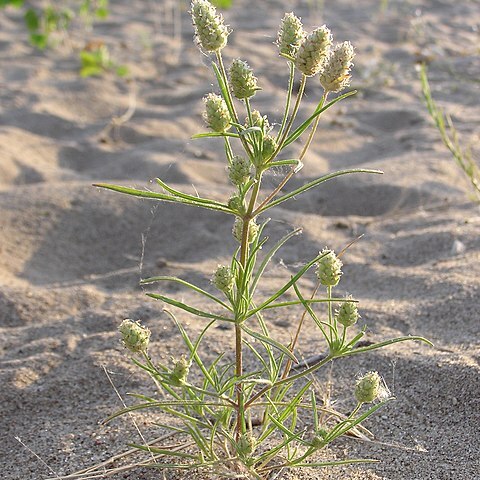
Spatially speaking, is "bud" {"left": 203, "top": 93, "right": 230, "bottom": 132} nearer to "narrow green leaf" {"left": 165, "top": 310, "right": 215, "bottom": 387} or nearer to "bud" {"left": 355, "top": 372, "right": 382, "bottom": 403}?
"narrow green leaf" {"left": 165, "top": 310, "right": 215, "bottom": 387}

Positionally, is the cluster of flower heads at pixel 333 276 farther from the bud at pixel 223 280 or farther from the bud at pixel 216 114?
the bud at pixel 216 114

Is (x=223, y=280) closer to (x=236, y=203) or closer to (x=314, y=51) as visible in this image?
(x=236, y=203)

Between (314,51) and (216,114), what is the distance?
173 millimetres

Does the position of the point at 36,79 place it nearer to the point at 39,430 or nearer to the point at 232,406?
the point at 39,430

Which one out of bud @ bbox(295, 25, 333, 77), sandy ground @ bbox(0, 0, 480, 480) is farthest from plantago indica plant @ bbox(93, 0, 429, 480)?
sandy ground @ bbox(0, 0, 480, 480)

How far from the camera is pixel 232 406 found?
1.19 m

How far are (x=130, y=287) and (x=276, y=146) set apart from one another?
138cm

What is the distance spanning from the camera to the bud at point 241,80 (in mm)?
1027

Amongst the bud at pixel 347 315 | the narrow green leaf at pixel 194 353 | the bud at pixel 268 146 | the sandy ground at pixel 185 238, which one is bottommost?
the sandy ground at pixel 185 238

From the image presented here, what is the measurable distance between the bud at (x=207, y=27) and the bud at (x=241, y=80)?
4 centimetres

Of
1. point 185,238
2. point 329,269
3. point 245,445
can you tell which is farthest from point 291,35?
point 185,238

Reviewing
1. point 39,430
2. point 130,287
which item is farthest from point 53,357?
point 130,287

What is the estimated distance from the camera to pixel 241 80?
103cm

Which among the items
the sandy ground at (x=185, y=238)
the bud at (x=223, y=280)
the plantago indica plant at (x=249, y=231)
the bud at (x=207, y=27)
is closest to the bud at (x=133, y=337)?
the plantago indica plant at (x=249, y=231)
